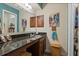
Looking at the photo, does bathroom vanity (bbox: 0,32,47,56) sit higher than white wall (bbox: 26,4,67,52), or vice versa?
white wall (bbox: 26,4,67,52)

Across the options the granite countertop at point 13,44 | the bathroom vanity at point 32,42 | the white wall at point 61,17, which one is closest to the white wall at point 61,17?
the white wall at point 61,17

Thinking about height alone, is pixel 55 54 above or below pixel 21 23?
below

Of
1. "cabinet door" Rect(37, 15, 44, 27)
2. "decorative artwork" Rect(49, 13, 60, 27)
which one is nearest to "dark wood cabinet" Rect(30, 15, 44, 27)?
"cabinet door" Rect(37, 15, 44, 27)

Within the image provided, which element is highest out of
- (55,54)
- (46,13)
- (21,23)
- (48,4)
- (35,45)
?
(48,4)

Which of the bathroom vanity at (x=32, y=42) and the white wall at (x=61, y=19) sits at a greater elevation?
the white wall at (x=61, y=19)

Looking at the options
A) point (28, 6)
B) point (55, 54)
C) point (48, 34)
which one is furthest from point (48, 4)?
point (55, 54)

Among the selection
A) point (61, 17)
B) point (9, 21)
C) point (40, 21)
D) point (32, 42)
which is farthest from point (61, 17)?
point (9, 21)

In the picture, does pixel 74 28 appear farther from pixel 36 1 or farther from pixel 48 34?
pixel 36 1

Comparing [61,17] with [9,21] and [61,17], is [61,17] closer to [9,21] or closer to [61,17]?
[61,17]

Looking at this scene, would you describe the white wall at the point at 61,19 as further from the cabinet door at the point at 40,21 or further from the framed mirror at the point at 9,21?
the framed mirror at the point at 9,21

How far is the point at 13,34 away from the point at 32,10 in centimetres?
36

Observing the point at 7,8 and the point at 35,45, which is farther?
the point at 35,45

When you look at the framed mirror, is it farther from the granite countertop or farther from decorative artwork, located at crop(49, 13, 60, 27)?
decorative artwork, located at crop(49, 13, 60, 27)

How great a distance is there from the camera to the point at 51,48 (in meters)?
1.55
